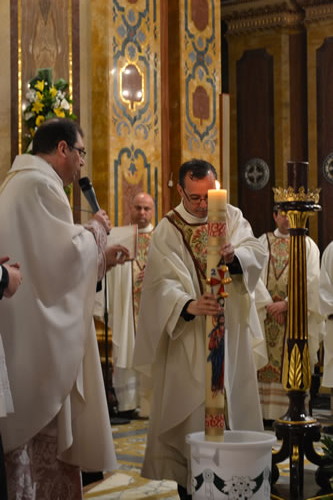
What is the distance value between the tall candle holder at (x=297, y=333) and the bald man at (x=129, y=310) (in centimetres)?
371

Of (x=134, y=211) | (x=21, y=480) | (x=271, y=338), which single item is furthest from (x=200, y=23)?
(x=21, y=480)

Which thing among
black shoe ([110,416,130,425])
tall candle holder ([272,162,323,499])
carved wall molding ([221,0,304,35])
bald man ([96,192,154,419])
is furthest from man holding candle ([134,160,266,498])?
carved wall molding ([221,0,304,35])

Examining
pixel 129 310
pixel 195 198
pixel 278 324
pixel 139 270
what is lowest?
pixel 278 324

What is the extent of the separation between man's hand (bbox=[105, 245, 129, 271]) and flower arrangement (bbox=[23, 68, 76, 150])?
348 cm

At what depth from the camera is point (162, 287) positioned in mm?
5414

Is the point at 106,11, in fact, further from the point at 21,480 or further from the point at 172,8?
the point at 21,480

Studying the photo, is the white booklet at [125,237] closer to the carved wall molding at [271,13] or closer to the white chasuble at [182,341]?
the white chasuble at [182,341]

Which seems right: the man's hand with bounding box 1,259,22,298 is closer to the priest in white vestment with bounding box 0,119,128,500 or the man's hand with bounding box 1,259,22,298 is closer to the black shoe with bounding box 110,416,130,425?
the priest in white vestment with bounding box 0,119,128,500

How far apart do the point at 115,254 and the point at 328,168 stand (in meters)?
9.34

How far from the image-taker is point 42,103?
822 centimetres

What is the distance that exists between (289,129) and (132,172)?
5.31m

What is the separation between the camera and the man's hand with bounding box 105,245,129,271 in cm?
490

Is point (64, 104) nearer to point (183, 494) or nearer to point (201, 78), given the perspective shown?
point (201, 78)

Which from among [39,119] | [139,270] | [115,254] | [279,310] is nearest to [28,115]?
[39,119]
